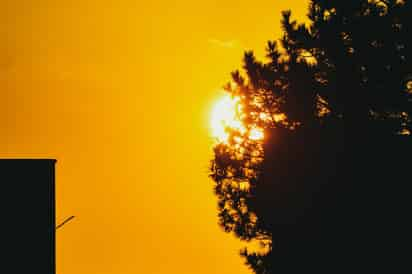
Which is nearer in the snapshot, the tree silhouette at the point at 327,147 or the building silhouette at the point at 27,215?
the tree silhouette at the point at 327,147

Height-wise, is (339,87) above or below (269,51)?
below

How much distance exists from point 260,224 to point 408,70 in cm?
579

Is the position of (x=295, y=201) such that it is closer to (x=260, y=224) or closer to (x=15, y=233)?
(x=260, y=224)

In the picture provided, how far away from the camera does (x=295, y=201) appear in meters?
17.4

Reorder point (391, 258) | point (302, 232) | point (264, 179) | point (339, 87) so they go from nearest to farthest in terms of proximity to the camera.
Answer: point (391, 258)
point (302, 232)
point (264, 179)
point (339, 87)

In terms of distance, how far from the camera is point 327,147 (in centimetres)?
1734

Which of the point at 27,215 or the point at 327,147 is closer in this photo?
the point at 327,147

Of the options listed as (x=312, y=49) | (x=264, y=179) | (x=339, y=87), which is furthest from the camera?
(x=312, y=49)

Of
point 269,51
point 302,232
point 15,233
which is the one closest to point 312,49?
point 269,51

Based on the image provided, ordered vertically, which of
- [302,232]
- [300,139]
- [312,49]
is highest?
[312,49]

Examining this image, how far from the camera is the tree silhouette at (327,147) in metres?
16.2

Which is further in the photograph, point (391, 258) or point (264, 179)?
point (264, 179)

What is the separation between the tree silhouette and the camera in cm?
1617

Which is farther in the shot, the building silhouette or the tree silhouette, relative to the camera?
the building silhouette
